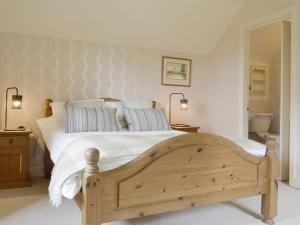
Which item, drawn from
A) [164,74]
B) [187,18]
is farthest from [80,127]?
[187,18]

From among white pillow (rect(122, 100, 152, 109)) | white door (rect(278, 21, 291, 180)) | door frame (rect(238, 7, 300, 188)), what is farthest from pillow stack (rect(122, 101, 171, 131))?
white door (rect(278, 21, 291, 180))

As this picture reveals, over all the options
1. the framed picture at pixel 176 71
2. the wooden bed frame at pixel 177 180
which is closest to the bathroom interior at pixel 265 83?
the framed picture at pixel 176 71

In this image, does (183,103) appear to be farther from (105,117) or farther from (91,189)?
(91,189)

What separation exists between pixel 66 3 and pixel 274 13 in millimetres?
2677

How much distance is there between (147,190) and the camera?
1.84 metres

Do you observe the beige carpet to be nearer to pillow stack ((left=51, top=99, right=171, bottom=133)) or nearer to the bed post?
the bed post

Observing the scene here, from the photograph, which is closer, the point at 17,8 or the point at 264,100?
the point at 17,8

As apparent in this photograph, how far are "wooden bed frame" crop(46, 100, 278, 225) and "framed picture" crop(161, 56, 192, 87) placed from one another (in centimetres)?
238

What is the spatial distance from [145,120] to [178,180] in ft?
4.58

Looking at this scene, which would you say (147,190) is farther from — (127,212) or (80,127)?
(80,127)

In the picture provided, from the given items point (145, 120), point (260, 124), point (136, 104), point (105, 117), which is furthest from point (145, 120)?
point (260, 124)

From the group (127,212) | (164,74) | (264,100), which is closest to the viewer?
(127,212)

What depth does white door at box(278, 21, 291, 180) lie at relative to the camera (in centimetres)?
354

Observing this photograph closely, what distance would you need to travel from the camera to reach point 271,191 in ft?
7.57
